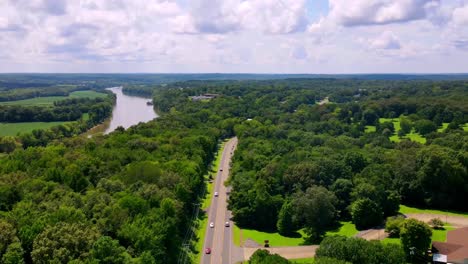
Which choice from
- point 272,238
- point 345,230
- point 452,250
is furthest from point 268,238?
point 452,250

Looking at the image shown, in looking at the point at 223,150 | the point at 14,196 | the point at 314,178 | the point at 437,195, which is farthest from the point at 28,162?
the point at 437,195

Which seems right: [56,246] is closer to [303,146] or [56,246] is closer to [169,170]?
[169,170]

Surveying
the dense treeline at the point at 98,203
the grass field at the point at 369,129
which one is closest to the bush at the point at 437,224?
the dense treeline at the point at 98,203

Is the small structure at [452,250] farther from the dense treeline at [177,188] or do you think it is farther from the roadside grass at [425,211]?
the roadside grass at [425,211]

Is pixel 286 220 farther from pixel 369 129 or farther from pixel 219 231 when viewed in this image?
pixel 369 129

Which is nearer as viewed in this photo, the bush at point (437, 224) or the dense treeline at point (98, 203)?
the dense treeline at point (98, 203)

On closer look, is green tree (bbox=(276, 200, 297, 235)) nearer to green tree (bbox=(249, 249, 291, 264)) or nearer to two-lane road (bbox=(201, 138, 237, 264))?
two-lane road (bbox=(201, 138, 237, 264))

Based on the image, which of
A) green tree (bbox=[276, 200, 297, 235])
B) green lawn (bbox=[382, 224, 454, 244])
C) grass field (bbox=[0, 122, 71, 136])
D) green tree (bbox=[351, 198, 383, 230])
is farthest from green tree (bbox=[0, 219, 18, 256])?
grass field (bbox=[0, 122, 71, 136])
